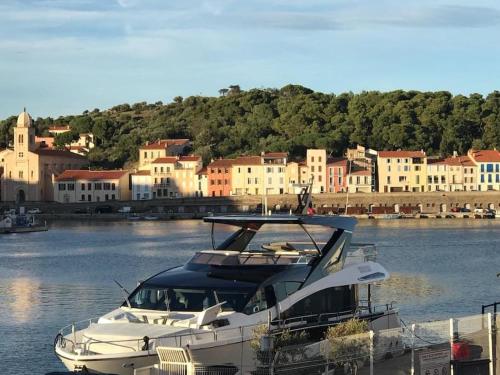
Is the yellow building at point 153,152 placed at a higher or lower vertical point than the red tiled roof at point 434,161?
higher

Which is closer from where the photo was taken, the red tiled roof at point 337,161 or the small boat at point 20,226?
the small boat at point 20,226

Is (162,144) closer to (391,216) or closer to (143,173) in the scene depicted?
(143,173)

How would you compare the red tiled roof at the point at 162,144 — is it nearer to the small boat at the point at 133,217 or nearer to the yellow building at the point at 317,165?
the small boat at the point at 133,217

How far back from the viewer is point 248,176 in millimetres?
112938

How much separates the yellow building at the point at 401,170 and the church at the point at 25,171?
35379 mm

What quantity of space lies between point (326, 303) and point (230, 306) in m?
2.00

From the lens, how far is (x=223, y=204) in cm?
11000

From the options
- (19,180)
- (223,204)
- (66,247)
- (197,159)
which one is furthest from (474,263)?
(19,180)

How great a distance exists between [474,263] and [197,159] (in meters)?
69.6

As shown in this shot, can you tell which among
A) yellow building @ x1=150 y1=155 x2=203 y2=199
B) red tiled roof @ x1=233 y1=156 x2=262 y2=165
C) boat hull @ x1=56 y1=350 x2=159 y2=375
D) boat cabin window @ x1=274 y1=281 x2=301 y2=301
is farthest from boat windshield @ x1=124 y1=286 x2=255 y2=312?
yellow building @ x1=150 y1=155 x2=203 y2=199

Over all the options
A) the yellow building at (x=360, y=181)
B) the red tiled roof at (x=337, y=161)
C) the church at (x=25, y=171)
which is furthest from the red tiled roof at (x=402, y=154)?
the church at (x=25, y=171)

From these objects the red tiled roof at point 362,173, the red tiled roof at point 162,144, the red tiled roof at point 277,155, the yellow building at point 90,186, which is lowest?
the yellow building at point 90,186

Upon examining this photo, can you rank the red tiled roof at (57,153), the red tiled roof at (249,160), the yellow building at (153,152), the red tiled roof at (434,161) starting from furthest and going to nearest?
the yellow building at (153,152) < the red tiled roof at (57,153) < the red tiled roof at (434,161) < the red tiled roof at (249,160)

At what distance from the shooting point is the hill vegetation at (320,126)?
123 m
